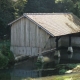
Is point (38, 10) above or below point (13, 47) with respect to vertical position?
above

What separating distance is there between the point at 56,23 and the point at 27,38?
240 inches

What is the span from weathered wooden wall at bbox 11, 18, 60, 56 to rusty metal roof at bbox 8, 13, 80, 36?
2.55ft

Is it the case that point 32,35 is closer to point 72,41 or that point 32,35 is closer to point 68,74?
point 68,74

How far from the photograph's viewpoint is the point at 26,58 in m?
35.6

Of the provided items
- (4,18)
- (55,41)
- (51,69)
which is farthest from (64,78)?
(4,18)

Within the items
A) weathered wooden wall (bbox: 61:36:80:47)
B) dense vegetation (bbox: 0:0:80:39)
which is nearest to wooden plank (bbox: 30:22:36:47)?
weathered wooden wall (bbox: 61:36:80:47)

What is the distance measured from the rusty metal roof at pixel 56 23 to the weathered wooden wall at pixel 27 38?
2.55ft

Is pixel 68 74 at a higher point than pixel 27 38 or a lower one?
lower

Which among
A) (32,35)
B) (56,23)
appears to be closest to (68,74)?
(32,35)

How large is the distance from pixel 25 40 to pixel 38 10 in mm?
27322

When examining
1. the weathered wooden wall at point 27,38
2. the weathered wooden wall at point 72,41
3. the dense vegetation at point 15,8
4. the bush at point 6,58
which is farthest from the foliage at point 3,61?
the dense vegetation at point 15,8

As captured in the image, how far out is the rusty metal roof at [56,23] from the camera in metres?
34.9

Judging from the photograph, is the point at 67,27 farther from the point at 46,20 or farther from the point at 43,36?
the point at 43,36

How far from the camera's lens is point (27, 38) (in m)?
35.4
